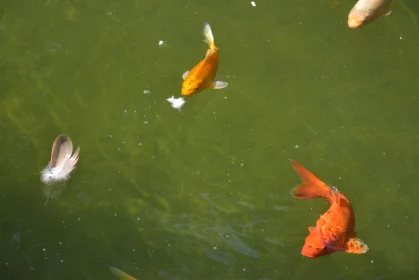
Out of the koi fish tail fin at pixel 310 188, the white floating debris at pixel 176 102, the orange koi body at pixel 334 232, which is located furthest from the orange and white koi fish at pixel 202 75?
the orange koi body at pixel 334 232

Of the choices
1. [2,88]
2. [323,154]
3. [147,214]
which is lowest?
[147,214]

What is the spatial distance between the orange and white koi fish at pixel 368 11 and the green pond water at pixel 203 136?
34 centimetres

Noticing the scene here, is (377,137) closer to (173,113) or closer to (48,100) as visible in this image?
(173,113)

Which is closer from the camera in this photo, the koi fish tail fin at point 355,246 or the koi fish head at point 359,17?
the koi fish tail fin at point 355,246

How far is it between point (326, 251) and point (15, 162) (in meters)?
1.72

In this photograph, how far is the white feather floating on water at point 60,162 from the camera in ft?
9.87

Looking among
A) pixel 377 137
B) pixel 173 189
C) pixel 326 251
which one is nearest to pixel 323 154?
pixel 377 137

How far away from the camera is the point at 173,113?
314 cm

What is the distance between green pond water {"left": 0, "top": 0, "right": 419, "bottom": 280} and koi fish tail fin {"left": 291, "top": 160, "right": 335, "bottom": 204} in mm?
106

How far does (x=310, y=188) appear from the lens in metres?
2.91

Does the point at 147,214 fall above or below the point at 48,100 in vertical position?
below

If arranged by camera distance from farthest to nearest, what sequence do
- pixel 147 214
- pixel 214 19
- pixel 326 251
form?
pixel 214 19, pixel 147 214, pixel 326 251

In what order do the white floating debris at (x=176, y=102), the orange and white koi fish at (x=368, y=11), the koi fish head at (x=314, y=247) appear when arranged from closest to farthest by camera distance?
the koi fish head at (x=314, y=247) → the orange and white koi fish at (x=368, y=11) → the white floating debris at (x=176, y=102)

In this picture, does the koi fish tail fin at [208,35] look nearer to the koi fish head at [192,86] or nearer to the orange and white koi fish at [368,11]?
the koi fish head at [192,86]
